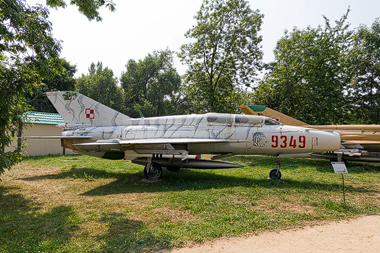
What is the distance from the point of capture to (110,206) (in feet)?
20.0

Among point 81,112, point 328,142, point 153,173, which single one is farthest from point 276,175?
point 81,112

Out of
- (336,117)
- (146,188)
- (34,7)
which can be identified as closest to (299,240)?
(146,188)

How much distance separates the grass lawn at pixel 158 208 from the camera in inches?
164

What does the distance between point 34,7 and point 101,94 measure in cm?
3662

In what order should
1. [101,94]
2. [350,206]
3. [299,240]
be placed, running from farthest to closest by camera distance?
[101,94], [350,206], [299,240]

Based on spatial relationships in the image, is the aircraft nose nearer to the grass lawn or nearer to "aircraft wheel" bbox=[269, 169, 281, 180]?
the grass lawn

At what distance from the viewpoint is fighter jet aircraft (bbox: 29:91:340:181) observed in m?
8.62

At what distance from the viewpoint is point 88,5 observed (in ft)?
26.8

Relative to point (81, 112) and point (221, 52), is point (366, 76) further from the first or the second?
point (81, 112)

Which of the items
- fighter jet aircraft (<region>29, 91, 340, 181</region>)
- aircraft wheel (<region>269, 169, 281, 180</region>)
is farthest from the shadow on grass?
fighter jet aircraft (<region>29, 91, 340, 181</region>)

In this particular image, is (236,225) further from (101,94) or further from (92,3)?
(101,94)

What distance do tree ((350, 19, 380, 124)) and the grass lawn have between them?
46.9 feet

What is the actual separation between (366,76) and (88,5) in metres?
23.3

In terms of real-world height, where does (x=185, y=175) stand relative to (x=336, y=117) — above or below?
below
